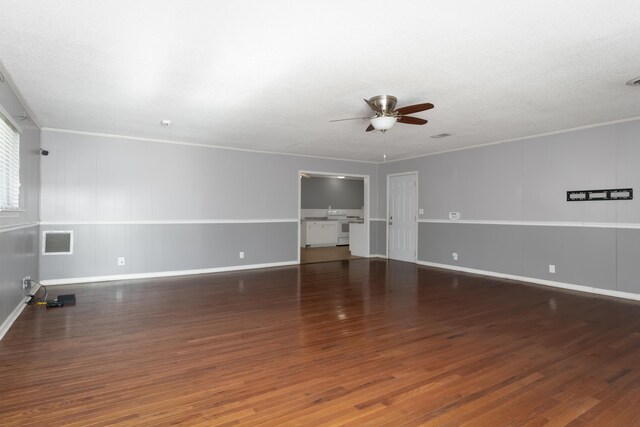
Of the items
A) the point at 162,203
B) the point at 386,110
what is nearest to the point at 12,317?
the point at 162,203

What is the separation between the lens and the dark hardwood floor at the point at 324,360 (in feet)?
6.91

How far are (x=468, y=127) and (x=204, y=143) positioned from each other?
4.48 meters

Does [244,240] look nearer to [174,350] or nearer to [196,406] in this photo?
[174,350]

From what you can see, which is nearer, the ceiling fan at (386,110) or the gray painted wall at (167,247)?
the ceiling fan at (386,110)

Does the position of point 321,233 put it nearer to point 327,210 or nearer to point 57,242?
point 327,210

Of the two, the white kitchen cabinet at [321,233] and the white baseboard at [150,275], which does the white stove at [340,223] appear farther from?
the white baseboard at [150,275]

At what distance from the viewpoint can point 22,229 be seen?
13.9 feet

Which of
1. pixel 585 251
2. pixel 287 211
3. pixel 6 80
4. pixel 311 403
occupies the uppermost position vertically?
pixel 6 80

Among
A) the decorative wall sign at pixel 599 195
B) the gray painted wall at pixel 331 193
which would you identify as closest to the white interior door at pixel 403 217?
the decorative wall sign at pixel 599 195

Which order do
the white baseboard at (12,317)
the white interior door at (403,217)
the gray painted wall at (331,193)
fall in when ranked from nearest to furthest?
the white baseboard at (12,317) → the white interior door at (403,217) → the gray painted wall at (331,193)

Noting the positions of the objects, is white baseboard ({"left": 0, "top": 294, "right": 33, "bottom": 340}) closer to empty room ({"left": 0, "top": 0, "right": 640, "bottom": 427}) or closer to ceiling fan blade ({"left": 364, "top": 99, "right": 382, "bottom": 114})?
empty room ({"left": 0, "top": 0, "right": 640, "bottom": 427})

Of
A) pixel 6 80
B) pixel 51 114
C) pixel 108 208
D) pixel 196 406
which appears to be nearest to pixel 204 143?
pixel 108 208

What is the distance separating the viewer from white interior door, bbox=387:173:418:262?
8188mm

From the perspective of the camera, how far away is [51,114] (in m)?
4.74
